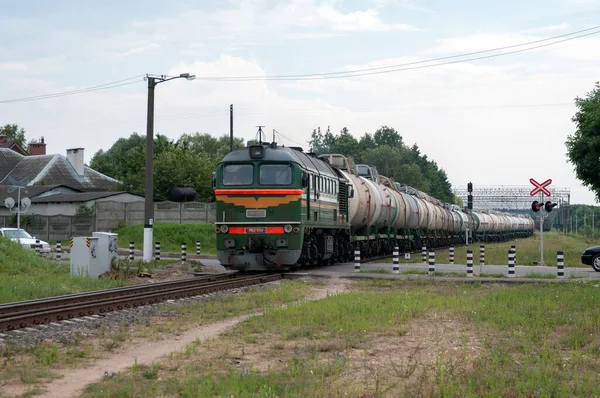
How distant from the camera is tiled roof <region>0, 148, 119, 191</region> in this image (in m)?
72.8

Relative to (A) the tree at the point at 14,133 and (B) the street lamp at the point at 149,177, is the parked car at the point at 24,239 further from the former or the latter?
(A) the tree at the point at 14,133

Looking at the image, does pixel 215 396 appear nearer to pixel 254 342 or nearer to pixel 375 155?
pixel 254 342

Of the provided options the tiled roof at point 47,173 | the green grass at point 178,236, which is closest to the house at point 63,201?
the green grass at point 178,236

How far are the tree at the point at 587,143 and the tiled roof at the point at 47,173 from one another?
1716 inches

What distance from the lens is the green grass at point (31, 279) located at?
18547 millimetres

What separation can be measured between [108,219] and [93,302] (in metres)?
37.7

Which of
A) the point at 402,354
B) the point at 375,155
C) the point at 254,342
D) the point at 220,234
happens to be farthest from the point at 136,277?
the point at 375,155

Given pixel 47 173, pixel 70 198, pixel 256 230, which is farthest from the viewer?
pixel 47 173

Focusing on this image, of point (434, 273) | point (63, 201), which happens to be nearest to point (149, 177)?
point (434, 273)

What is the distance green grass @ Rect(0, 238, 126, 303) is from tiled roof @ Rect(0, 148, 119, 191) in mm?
45741

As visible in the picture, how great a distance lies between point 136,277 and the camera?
24.6 m

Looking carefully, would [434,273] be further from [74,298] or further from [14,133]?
[14,133]

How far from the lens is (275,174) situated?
80.0ft

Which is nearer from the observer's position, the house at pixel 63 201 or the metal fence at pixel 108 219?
the metal fence at pixel 108 219
